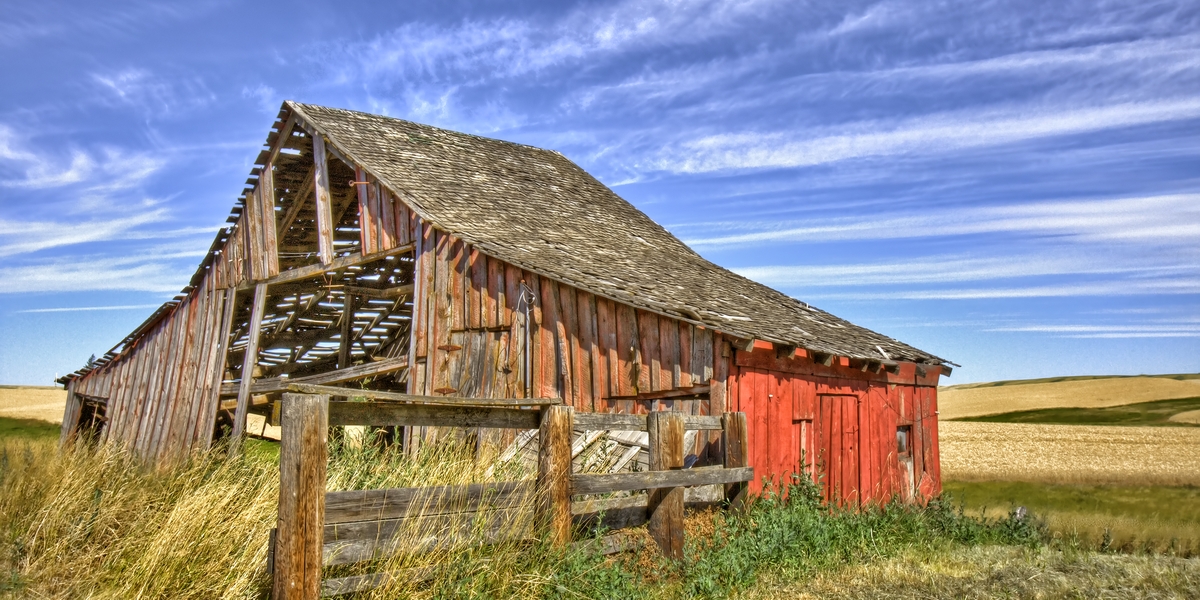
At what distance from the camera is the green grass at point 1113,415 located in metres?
42.2

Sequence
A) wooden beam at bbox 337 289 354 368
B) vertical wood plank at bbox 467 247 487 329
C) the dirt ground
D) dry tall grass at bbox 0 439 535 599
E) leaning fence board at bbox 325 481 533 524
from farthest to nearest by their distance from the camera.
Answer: the dirt ground
wooden beam at bbox 337 289 354 368
vertical wood plank at bbox 467 247 487 329
dry tall grass at bbox 0 439 535 599
leaning fence board at bbox 325 481 533 524

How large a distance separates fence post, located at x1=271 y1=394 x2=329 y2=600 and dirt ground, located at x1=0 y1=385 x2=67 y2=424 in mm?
33037

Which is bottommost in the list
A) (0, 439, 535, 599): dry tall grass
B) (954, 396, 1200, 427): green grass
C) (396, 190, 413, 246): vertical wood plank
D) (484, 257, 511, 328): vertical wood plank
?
(954, 396, 1200, 427): green grass

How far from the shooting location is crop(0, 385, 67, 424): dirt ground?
37062mm

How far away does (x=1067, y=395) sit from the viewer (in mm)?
52875

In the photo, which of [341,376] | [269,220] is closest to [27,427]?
[269,220]

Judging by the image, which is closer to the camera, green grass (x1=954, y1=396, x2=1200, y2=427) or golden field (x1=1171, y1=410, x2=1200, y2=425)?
golden field (x1=1171, y1=410, x2=1200, y2=425)

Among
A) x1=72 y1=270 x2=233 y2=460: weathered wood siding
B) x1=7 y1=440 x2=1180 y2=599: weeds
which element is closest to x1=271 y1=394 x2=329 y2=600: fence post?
x1=7 y1=440 x2=1180 y2=599: weeds

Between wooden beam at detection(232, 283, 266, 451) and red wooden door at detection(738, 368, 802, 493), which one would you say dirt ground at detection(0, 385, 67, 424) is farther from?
red wooden door at detection(738, 368, 802, 493)

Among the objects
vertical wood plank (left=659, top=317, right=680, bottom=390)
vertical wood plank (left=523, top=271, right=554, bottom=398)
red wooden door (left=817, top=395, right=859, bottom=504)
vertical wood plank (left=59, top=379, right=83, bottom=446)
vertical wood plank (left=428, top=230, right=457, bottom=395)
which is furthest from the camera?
vertical wood plank (left=59, top=379, right=83, bottom=446)

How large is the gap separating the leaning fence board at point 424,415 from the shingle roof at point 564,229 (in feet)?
13.0

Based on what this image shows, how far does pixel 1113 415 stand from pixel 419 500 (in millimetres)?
46943

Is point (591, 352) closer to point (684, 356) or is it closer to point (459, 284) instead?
point (684, 356)

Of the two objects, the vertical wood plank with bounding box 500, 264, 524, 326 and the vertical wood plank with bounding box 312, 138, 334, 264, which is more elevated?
the vertical wood plank with bounding box 312, 138, 334, 264
